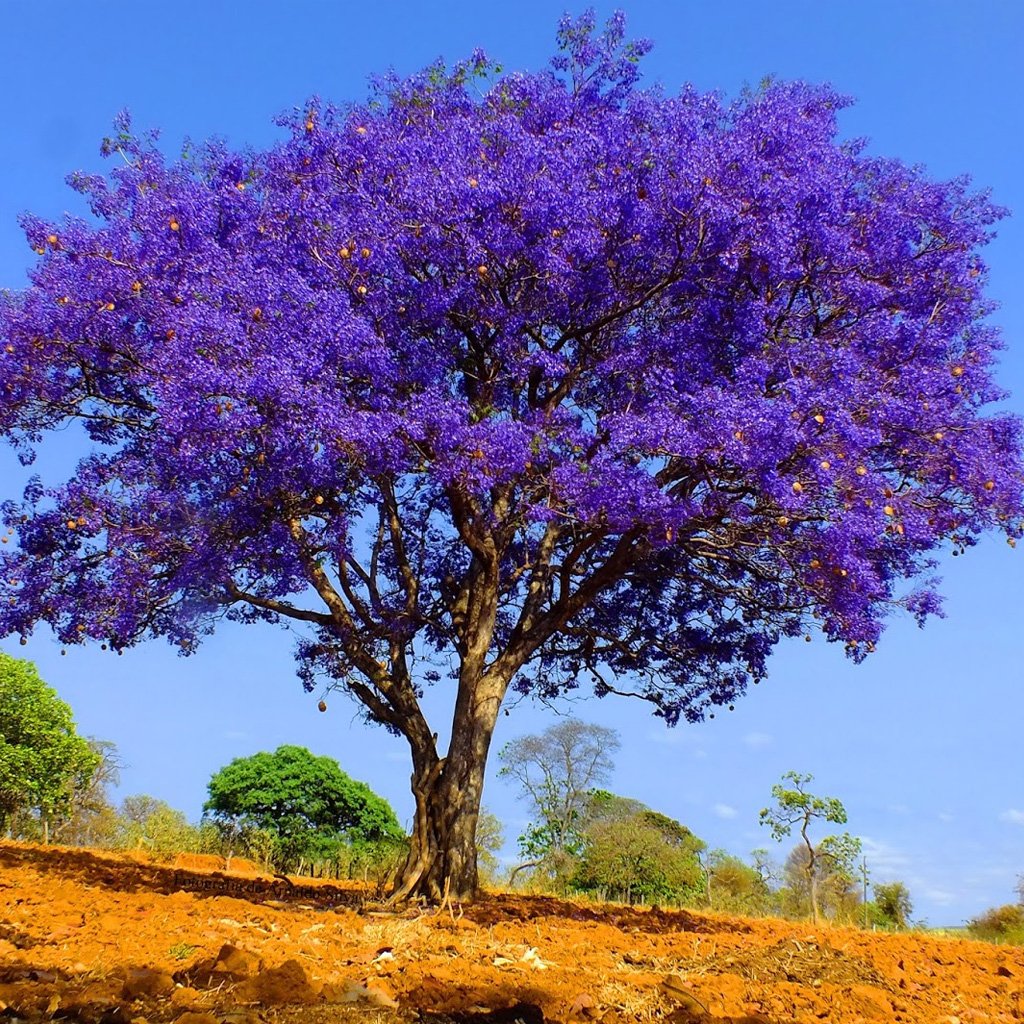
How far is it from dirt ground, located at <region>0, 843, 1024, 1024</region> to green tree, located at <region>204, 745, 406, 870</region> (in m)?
11.1

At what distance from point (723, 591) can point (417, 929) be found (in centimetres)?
629

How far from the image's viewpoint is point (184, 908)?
9.38 meters

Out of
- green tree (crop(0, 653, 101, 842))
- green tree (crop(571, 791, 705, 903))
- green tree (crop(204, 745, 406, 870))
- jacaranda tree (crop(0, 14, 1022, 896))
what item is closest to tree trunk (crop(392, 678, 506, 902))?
jacaranda tree (crop(0, 14, 1022, 896))

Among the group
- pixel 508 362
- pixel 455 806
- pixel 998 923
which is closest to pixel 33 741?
pixel 455 806

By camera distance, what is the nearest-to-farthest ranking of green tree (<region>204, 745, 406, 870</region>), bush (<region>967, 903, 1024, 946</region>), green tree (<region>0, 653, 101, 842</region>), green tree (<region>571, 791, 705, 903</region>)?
bush (<region>967, 903, 1024, 946</region>) → green tree (<region>0, 653, 101, 842</region>) → green tree (<region>204, 745, 406, 870</region>) → green tree (<region>571, 791, 705, 903</region>)

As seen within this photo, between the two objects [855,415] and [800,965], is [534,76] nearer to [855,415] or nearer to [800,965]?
[855,415]

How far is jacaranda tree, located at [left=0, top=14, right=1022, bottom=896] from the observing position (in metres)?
10.6

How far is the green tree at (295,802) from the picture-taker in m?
22.9

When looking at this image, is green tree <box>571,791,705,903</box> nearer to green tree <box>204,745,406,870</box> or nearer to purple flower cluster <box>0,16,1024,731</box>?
green tree <box>204,745,406,870</box>

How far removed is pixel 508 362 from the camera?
39.3 feet

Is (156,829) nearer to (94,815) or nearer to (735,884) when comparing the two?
(94,815)

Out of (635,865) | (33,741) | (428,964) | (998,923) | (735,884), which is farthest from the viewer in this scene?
(735,884)

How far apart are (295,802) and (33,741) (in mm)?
5820

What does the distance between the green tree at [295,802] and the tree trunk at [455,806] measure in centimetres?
1157
